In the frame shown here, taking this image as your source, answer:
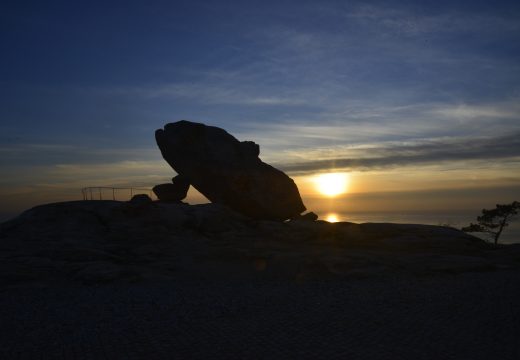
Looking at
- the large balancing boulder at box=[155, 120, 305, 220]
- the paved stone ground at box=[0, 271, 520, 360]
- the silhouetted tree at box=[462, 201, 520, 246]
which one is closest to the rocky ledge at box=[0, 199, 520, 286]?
the paved stone ground at box=[0, 271, 520, 360]

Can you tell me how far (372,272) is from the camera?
2391 cm

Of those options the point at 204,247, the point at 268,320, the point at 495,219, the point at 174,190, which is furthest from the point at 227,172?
the point at 495,219

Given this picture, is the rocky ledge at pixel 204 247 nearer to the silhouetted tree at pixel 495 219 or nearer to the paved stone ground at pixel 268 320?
the paved stone ground at pixel 268 320

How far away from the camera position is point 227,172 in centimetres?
4225

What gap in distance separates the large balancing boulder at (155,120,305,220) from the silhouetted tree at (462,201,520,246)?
73.3ft

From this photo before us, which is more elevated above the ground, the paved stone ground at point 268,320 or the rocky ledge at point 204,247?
the rocky ledge at point 204,247

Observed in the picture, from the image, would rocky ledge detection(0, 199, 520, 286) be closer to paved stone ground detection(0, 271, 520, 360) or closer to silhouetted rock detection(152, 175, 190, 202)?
paved stone ground detection(0, 271, 520, 360)

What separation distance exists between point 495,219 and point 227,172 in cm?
3238

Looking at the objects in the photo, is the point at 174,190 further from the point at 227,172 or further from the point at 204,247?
the point at 204,247

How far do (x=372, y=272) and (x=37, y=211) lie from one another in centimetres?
2446

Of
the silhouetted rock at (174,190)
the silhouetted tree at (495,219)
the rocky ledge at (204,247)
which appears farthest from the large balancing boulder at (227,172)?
the silhouetted tree at (495,219)

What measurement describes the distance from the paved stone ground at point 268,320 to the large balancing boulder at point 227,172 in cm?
2065

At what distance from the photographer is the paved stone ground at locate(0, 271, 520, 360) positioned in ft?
41.6

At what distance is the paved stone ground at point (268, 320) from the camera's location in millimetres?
12688
